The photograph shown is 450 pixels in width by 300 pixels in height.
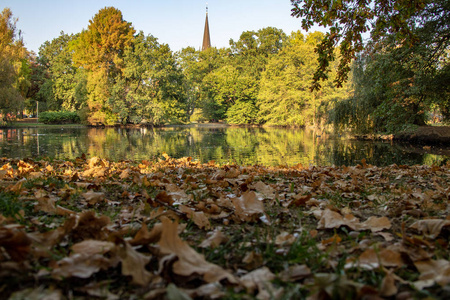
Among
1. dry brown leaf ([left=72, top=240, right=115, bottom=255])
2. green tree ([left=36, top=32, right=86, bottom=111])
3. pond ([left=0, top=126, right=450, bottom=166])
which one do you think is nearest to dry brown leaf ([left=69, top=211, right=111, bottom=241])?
dry brown leaf ([left=72, top=240, right=115, bottom=255])

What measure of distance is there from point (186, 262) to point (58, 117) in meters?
40.5

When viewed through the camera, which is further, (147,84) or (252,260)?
(147,84)

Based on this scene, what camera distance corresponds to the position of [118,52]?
37781 millimetres

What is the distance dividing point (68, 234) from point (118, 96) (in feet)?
116

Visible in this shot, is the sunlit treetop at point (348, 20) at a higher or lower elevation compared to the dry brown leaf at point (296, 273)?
higher

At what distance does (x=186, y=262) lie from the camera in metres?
1.01

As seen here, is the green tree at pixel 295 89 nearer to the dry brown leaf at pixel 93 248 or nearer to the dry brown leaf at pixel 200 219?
the dry brown leaf at pixel 200 219

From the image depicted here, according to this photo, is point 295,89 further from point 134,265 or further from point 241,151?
point 134,265

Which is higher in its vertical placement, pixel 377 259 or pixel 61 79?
pixel 61 79

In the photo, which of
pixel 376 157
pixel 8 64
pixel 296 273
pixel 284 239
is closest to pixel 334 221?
pixel 284 239

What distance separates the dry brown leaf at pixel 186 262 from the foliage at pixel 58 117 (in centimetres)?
4000

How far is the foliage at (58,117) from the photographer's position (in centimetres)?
3491

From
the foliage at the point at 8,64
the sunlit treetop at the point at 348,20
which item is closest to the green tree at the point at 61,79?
the foliage at the point at 8,64

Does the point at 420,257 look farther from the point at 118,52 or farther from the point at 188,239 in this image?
the point at 118,52
